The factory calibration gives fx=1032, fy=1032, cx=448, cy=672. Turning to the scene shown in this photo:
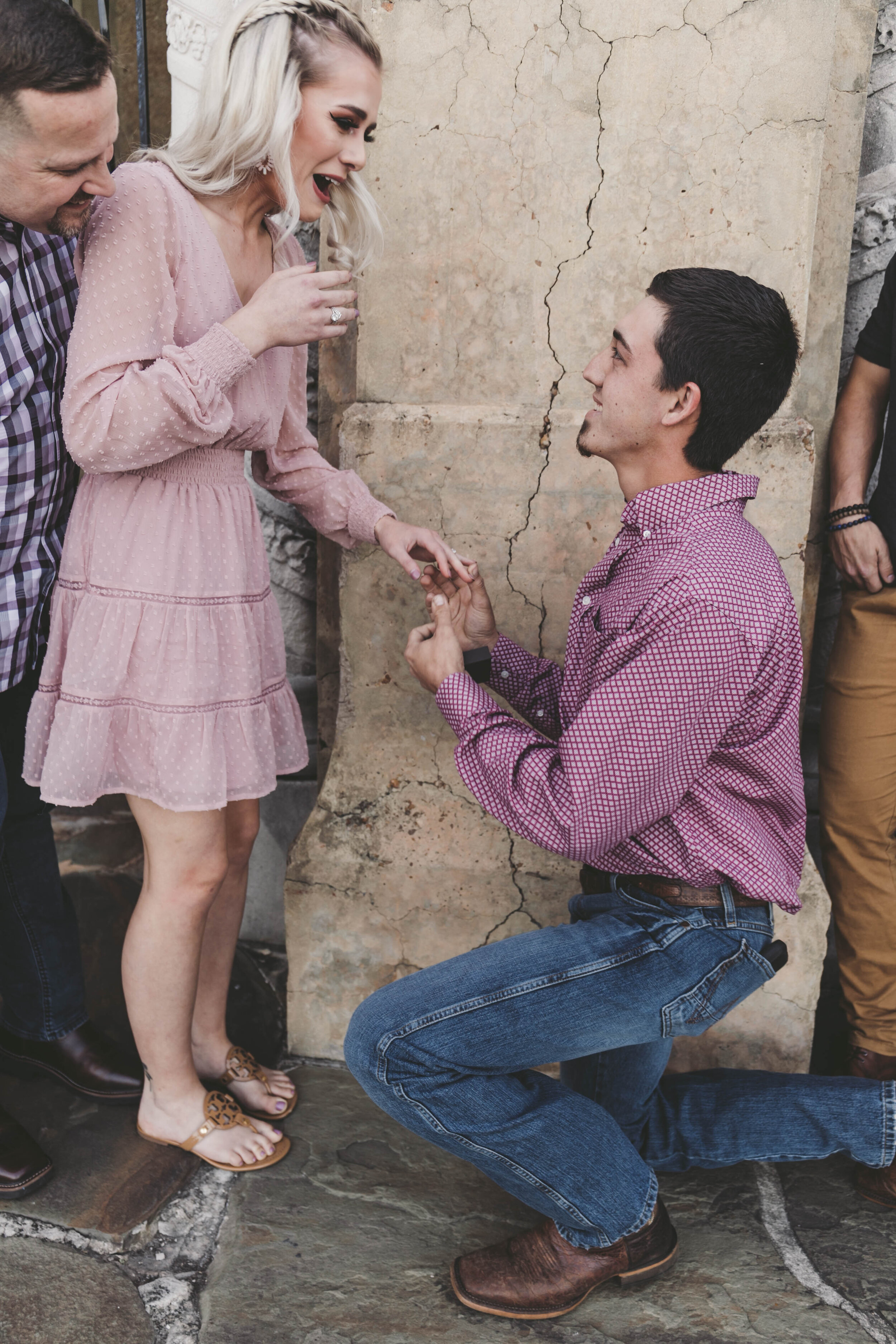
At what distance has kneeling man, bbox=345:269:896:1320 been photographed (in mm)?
1638

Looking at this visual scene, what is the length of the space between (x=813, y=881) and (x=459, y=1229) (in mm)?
1079

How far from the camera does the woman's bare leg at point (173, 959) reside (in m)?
2.01

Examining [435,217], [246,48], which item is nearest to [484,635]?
[435,217]

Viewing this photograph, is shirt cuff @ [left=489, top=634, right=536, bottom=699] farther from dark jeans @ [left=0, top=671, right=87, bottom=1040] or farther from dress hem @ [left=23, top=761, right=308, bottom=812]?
dark jeans @ [left=0, top=671, right=87, bottom=1040]

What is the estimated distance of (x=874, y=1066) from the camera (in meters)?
2.39

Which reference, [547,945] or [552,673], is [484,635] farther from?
[547,945]

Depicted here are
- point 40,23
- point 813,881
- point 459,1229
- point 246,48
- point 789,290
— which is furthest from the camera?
point 813,881

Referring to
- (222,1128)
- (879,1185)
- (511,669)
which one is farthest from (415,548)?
(879,1185)

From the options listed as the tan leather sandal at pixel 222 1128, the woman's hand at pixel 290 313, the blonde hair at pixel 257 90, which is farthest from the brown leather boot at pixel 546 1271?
the blonde hair at pixel 257 90

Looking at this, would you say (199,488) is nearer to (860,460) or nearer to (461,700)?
(461,700)

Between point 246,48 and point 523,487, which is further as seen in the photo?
point 523,487

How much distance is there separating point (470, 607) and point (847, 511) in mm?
945

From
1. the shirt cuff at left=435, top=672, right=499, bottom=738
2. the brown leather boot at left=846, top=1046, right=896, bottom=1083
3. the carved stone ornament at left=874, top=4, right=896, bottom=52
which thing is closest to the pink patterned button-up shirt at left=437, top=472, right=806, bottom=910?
the shirt cuff at left=435, top=672, right=499, bottom=738

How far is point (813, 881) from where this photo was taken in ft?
7.79
